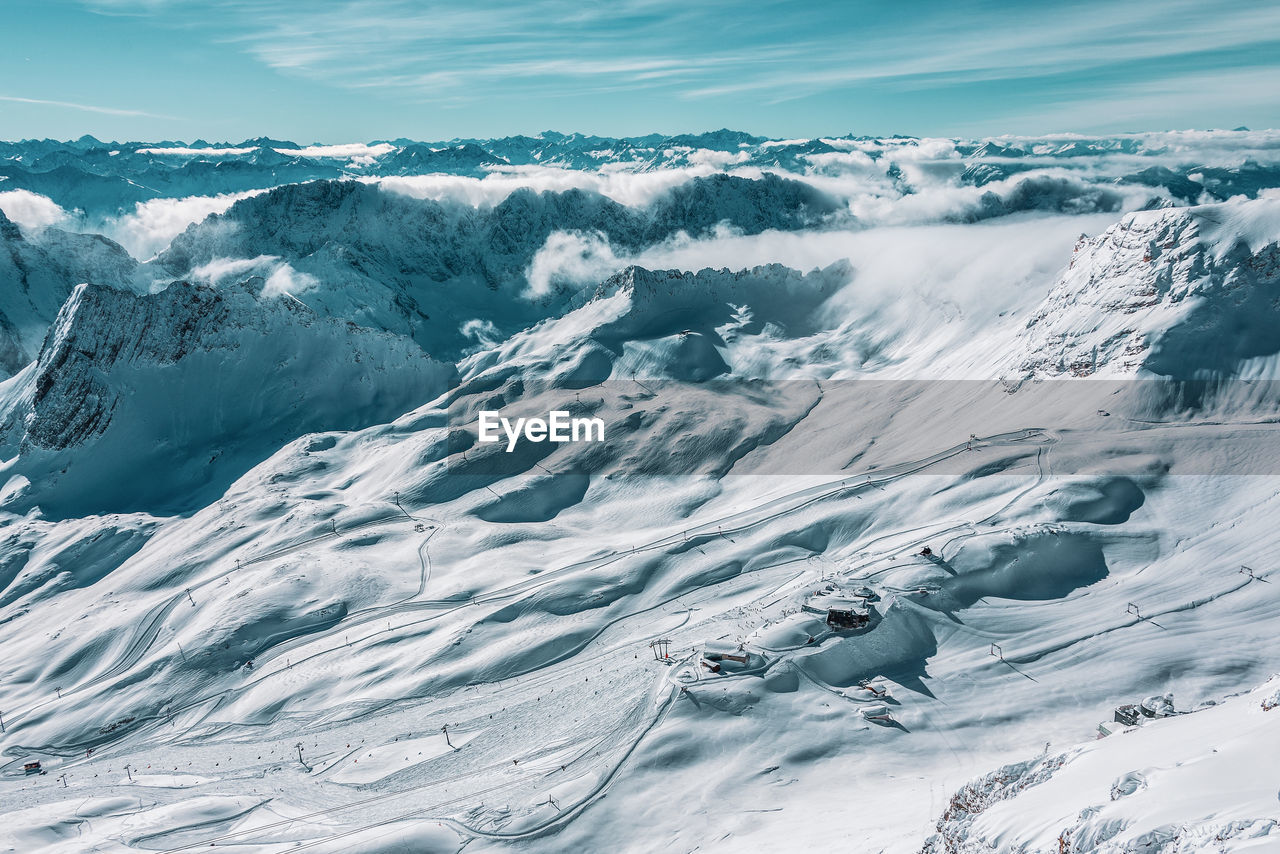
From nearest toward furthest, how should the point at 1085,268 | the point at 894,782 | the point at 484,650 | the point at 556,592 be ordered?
the point at 894,782 → the point at 484,650 → the point at 556,592 → the point at 1085,268


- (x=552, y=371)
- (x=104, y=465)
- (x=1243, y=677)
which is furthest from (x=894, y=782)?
(x=104, y=465)

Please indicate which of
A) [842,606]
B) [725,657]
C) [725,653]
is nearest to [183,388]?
[725,653]

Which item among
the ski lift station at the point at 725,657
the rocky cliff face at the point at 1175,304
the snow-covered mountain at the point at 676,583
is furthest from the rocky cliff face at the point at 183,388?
the rocky cliff face at the point at 1175,304

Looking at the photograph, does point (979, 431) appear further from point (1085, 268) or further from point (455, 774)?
point (455, 774)

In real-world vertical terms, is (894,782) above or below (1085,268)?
below

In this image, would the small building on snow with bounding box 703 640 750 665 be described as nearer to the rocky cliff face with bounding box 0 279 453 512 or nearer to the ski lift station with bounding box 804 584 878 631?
the ski lift station with bounding box 804 584 878 631
